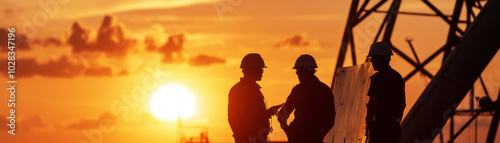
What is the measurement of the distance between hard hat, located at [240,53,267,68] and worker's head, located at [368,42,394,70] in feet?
5.63

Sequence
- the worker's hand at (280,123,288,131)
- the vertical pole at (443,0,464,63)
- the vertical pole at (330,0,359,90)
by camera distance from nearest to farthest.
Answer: the worker's hand at (280,123,288,131) < the vertical pole at (443,0,464,63) < the vertical pole at (330,0,359,90)

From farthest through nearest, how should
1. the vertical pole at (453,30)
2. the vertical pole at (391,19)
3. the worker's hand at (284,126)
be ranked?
1. the vertical pole at (453,30)
2. the vertical pole at (391,19)
3. the worker's hand at (284,126)

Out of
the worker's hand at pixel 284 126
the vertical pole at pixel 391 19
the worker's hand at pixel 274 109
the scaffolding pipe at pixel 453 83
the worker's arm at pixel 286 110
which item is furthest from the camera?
the vertical pole at pixel 391 19

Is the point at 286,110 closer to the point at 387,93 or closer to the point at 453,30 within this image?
the point at 387,93

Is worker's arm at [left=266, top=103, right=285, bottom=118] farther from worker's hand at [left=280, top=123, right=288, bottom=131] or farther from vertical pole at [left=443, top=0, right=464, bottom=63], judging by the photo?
vertical pole at [left=443, top=0, right=464, bottom=63]

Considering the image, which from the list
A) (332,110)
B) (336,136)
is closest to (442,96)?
(336,136)

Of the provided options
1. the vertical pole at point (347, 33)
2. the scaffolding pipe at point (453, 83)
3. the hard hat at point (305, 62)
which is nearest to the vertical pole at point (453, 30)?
the vertical pole at point (347, 33)

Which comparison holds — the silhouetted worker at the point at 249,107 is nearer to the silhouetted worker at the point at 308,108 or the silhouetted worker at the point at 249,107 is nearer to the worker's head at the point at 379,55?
the silhouetted worker at the point at 308,108

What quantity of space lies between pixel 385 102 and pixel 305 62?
1.45 m

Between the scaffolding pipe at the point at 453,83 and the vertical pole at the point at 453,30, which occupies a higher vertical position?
the vertical pole at the point at 453,30

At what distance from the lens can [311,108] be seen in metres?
14.0

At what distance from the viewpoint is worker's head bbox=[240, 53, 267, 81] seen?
1366 centimetres

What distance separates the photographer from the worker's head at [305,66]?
46.3 ft

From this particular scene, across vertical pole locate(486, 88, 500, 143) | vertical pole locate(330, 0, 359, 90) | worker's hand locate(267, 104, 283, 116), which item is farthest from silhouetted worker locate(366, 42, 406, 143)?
vertical pole locate(486, 88, 500, 143)
